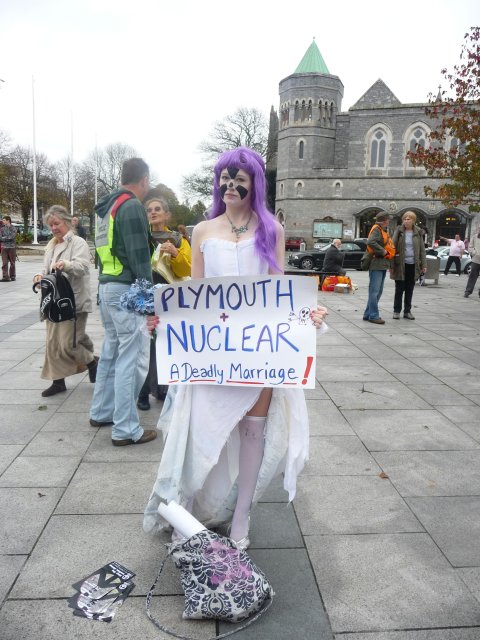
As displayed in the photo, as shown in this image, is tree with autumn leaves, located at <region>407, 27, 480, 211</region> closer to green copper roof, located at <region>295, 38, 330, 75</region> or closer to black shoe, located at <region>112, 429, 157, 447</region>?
black shoe, located at <region>112, 429, 157, 447</region>

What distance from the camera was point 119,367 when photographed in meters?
3.97

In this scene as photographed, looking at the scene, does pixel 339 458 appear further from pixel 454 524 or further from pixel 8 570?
pixel 8 570

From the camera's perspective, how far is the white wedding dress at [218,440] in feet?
8.41

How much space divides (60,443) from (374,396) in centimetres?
298

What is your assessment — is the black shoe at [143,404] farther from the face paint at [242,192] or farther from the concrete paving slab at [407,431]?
the face paint at [242,192]

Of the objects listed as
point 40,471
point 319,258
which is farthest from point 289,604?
point 319,258

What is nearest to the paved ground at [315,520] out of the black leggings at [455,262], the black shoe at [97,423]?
the black shoe at [97,423]

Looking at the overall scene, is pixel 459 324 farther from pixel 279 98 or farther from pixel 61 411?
pixel 279 98

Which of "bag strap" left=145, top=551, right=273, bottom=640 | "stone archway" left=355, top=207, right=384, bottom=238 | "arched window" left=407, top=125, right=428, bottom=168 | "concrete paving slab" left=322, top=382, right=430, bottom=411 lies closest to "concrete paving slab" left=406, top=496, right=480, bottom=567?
"bag strap" left=145, top=551, right=273, bottom=640

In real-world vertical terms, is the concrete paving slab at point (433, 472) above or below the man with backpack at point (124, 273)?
below

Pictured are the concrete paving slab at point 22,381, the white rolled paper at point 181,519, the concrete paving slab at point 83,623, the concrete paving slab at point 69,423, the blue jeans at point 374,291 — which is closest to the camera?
the concrete paving slab at point 83,623

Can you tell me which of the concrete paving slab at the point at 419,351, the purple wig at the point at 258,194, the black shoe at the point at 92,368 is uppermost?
the purple wig at the point at 258,194

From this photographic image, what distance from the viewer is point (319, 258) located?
25.1 metres

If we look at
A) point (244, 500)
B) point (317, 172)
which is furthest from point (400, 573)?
point (317, 172)
